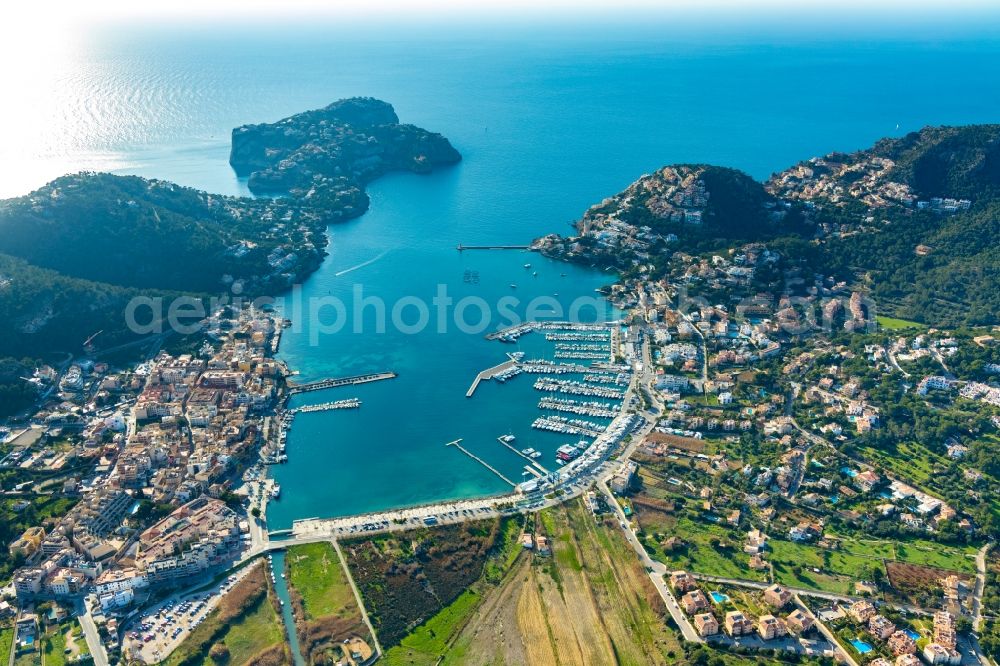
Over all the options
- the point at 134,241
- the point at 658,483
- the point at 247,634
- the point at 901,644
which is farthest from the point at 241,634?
the point at 134,241

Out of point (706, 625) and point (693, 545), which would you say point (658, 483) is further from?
point (706, 625)

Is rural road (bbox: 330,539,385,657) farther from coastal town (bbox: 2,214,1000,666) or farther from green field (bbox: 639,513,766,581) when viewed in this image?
green field (bbox: 639,513,766,581)

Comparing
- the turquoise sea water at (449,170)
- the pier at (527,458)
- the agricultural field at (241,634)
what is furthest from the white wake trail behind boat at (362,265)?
the agricultural field at (241,634)

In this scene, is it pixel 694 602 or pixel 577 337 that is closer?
pixel 694 602

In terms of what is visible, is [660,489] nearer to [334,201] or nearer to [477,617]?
[477,617]

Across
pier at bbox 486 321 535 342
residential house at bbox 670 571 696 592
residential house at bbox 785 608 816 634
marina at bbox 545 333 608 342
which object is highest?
pier at bbox 486 321 535 342

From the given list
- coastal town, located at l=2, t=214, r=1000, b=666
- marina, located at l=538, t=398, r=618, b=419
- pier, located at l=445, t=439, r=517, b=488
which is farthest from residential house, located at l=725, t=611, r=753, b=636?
marina, located at l=538, t=398, r=618, b=419

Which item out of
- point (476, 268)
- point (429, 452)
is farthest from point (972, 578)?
point (476, 268)
